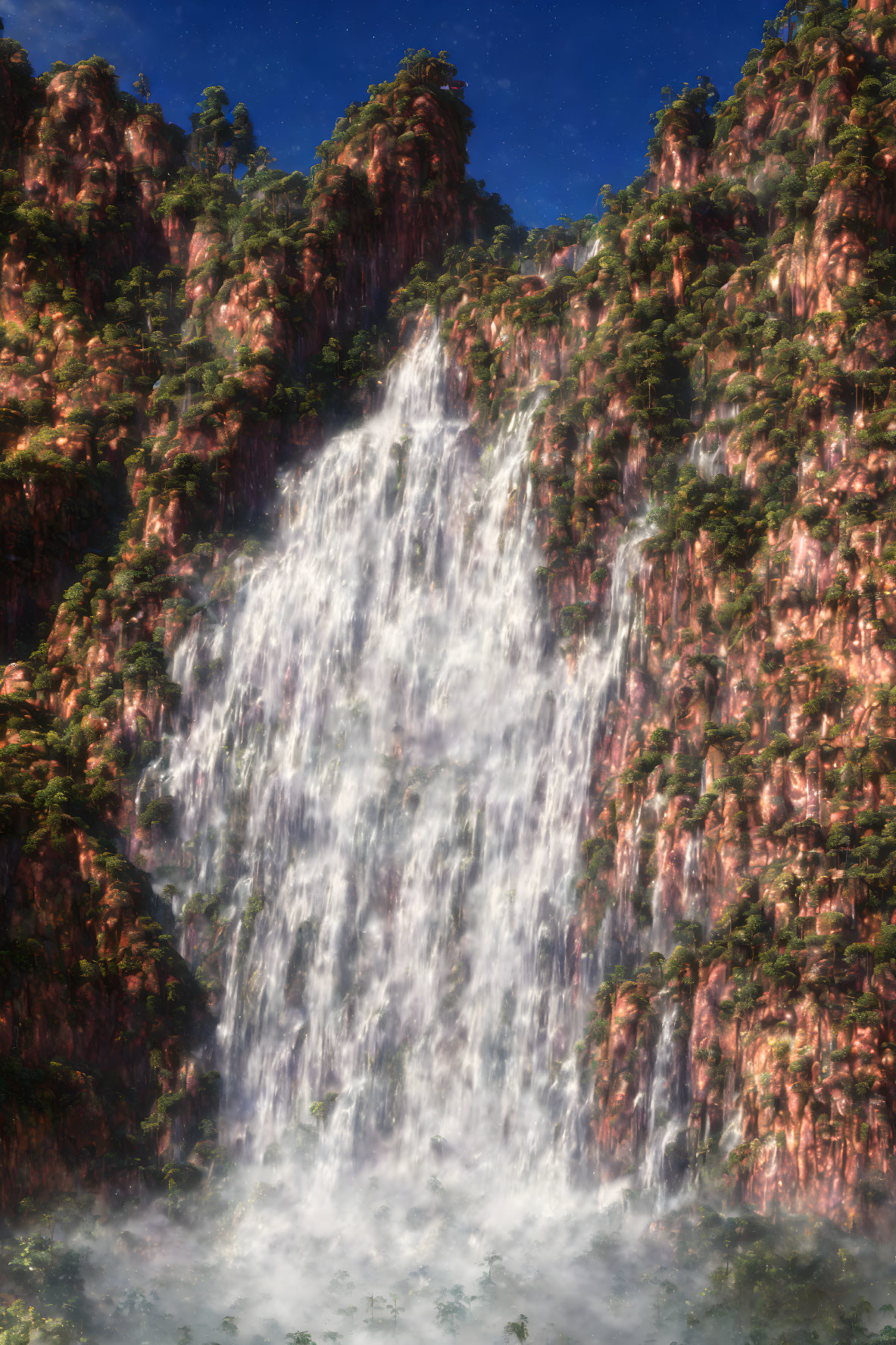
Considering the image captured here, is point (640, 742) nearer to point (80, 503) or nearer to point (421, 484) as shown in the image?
point (421, 484)

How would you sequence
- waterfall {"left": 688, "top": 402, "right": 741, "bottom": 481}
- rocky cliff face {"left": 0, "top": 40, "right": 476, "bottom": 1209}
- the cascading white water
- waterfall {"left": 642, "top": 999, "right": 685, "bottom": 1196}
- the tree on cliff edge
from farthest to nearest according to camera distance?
the tree on cliff edge → waterfall {"left": 688, "top": 402, "right": 741, "bottom": 481} → rocky cliff face {"left": 0, "top": 40, "right": 476, "bottom": 1209} → the cascading white water → waterfall {"left": 642, "top": 999, "right": 685, "bottom": 1196}

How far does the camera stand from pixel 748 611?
78.6 feet

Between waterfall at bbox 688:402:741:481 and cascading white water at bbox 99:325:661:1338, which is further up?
waterfall at bbox 688:402:741:481

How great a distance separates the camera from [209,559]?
30.3 m

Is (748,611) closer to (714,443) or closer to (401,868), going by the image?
(714,443)

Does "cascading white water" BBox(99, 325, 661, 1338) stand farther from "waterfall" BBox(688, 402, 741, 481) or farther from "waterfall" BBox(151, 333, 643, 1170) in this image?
"waterfall" BBox(688, 402, 741, 481)

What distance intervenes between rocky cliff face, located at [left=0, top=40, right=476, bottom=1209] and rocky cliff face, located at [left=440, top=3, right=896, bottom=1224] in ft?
23.2

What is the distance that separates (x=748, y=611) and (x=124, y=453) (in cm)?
1920

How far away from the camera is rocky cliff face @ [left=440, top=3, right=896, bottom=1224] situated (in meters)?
20.4

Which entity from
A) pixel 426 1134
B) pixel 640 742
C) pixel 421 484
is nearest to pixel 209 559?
pixel 421 484

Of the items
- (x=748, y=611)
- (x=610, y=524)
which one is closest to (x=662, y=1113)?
(x=748, y=611)

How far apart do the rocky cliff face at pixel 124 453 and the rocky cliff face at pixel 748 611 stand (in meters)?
7.06

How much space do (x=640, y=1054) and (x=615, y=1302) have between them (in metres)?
4.76

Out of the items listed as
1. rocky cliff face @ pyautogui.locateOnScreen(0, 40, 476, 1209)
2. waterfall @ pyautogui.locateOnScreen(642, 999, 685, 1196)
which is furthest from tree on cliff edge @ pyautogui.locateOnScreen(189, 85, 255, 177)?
waterfall @ pyautogui.locateOnScreen(642, 999, 685, 1196)
